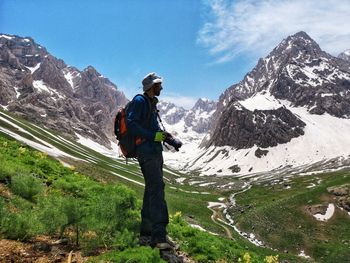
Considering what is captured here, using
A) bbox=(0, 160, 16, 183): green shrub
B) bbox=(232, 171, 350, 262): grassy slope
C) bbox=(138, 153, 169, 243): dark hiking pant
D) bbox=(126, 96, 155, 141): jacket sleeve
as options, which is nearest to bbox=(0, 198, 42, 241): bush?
bbox=(138, 153, 169, 243): dark hiking pant

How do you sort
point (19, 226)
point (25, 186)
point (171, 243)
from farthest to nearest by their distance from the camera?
point (25, 186)
point (171, 243)
point (19, 226)

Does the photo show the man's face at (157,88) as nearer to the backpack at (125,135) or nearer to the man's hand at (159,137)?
the backpack at (125,135)

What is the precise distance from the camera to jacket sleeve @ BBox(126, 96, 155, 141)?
11.5 metres

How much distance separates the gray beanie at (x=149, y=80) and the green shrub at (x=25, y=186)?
5.84 m

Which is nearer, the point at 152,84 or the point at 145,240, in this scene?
the point at 145,240

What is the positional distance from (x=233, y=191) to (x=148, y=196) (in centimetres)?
12124

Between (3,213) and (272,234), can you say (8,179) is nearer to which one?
(3,213)

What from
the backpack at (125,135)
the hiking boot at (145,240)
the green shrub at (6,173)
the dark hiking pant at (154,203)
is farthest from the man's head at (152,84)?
the green shrub at (6,173)

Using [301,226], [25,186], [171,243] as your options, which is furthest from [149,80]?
[301,226]

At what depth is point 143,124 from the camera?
39.8 ft

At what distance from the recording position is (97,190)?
51.9 feet

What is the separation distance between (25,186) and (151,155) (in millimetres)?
5437

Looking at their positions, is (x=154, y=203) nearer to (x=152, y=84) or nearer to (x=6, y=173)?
(x=152, y=84)

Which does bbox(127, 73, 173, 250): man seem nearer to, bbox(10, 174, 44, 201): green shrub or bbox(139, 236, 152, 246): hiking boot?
bbox(139, 236, 152, 246): hiking boot
